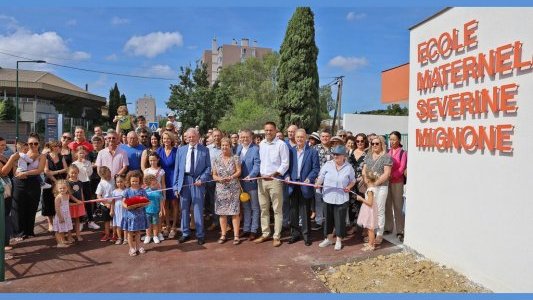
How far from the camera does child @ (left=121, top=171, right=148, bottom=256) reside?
5816mm

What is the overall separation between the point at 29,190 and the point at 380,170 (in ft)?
18.5

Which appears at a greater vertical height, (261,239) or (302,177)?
(302,177)

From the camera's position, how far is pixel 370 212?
604cm

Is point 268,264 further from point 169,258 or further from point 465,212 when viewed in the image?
point 465,212

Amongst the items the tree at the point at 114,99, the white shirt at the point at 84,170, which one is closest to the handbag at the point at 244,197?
the white shirt at the point at 84,170

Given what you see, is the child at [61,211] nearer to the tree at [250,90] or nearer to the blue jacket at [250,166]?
the blue jacket at [250,166]

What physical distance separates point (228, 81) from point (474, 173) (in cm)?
5323

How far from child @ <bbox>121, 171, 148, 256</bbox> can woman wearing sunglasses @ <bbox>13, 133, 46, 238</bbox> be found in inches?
62.9

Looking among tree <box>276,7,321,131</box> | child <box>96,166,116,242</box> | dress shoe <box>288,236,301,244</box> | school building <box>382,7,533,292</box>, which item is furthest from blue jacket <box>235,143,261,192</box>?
tree <box>276,7,321,131</box>

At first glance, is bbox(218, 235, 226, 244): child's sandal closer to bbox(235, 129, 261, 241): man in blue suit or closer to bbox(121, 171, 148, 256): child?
bbox(235, 129, 261, 241): man in blue suit

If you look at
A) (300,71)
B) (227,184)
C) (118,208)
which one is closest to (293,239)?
(227,184)

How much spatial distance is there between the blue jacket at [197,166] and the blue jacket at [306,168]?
1350 millimetres

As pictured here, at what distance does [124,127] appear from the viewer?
30.7ft

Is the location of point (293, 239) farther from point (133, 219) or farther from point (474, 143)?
point (474, 143)
